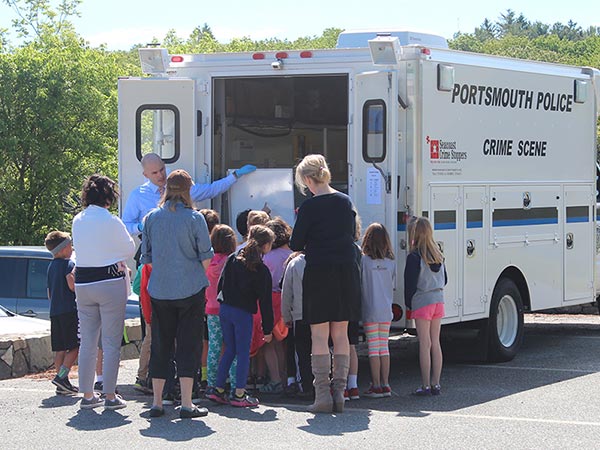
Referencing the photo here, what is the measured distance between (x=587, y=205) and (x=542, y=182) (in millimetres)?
1008

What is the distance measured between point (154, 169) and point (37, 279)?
11.0ft

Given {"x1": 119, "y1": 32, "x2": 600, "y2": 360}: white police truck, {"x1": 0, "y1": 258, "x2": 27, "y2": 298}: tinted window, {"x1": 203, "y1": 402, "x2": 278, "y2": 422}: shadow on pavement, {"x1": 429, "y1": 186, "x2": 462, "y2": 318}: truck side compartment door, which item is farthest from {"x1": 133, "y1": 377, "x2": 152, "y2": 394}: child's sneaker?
{"x1": 0, "y1": 258, "x2": 27, "y2": 298}: tinted window

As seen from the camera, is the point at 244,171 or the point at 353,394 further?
the point at 244,171

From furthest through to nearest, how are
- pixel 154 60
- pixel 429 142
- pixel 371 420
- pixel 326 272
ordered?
pixel 154 60 → pixel 429 142 → pixel 326 272 → pixel 371 420

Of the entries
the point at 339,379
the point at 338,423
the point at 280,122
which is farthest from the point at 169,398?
the point at 280,122

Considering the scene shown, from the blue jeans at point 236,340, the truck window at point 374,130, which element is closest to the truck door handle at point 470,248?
the truck window at point 374,130

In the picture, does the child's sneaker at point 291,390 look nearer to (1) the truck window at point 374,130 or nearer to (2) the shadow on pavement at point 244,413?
(2) the shadow on pavement at point 244,413

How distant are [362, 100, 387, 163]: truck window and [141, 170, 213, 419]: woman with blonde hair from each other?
6.91ft

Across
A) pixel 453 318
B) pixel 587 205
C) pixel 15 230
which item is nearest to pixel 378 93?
pixel 453 318

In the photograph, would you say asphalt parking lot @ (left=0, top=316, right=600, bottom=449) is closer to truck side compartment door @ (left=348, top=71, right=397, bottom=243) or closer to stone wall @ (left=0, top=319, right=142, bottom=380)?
stone wall @ (left=0, top=319, right=142, bottom=380)

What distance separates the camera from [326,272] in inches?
317

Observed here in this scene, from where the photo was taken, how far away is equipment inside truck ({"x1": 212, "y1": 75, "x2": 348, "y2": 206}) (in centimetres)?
1121

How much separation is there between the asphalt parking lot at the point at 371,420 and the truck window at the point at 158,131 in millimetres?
2194

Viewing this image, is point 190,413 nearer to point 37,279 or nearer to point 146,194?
point 146,194
